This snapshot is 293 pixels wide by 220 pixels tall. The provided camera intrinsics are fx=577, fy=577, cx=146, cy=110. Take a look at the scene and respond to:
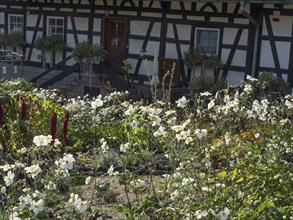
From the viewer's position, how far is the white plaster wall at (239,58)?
1417 cm

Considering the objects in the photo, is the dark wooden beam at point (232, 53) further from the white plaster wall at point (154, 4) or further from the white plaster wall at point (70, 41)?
the white plaster wall at point (70, 41)

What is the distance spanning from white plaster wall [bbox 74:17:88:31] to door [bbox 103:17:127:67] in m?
0.72

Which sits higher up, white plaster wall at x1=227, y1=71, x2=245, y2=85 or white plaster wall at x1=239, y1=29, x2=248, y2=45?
white plaster wall at x1=239, y1=29, x2=248, y2=45

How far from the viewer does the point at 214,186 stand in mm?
4055

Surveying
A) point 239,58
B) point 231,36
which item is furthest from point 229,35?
point 239,58

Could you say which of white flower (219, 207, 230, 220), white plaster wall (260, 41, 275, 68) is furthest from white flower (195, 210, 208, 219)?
white plaster wall (260, 41, 275, 68)

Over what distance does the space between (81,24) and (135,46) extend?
85.5 inches

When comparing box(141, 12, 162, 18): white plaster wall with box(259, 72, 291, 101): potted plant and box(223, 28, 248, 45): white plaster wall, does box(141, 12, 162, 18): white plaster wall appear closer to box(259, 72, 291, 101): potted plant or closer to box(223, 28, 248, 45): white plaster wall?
box(223, 28, 248, 45): white plaster wall

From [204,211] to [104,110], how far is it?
15.6ft

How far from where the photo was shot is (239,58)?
46.7ft

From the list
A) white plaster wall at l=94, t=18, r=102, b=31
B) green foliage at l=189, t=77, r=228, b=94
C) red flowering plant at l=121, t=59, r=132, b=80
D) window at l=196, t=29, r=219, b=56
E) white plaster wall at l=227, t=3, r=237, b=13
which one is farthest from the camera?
white plaster wall at l=94, t=18, r=102, b=31

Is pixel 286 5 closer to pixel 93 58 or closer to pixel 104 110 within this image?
pixel 93 58

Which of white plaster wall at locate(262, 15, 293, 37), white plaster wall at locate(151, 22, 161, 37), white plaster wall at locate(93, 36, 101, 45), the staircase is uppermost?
white plaster wall at locate(262, 15, 293, 37)

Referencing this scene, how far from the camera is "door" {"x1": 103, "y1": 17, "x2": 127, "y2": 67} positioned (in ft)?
54.9
